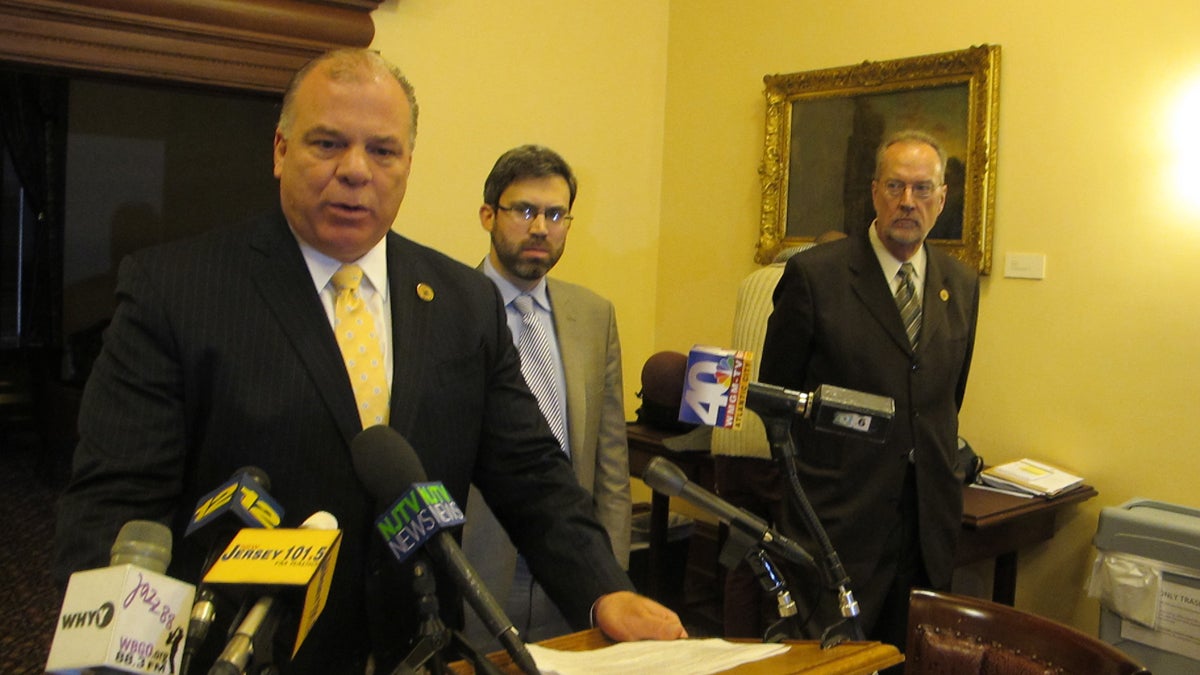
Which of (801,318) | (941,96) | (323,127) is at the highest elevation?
(941,96)

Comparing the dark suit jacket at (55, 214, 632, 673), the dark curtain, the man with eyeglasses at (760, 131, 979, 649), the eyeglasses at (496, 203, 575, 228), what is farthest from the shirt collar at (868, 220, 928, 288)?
the dark curtain

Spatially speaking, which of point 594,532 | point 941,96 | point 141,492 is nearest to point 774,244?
point 941,96

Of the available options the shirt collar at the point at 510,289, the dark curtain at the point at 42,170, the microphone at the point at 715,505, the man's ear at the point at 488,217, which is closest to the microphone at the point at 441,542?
the microphone at the point at 715,505

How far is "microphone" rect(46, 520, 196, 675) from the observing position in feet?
2.29

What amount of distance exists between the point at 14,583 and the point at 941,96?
187 inches

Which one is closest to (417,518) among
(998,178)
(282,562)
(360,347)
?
(282,562)

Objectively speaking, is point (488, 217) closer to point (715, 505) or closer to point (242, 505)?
point (715, 505)

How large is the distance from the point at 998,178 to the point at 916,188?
1.40m

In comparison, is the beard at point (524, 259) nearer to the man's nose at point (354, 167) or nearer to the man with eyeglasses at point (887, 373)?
the man with eyeglasses at point (887, 373)

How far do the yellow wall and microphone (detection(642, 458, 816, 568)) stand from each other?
8.92 feet

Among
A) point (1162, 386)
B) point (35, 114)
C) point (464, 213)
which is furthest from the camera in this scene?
point (35, 114)

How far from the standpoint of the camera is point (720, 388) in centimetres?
139

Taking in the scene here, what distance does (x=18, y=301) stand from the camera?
8.94 meters

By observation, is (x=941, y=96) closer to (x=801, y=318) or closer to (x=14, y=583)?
(x=801, y=318)
